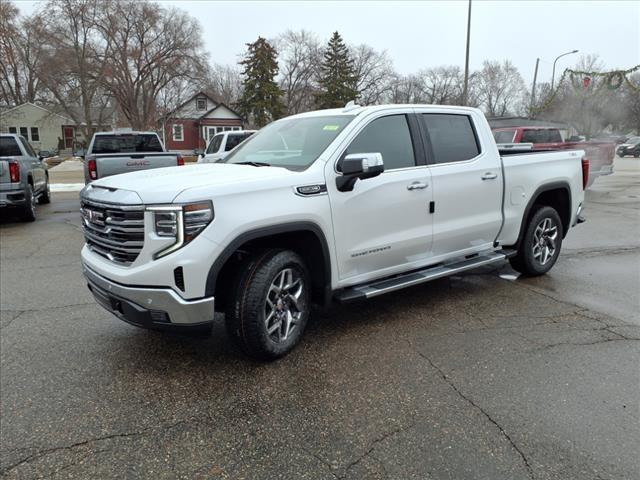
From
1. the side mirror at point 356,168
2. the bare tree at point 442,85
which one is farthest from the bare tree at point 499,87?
the side mirror at point 356,168

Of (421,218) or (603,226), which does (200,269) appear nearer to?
(421,218)

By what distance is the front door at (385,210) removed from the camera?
3.94 m

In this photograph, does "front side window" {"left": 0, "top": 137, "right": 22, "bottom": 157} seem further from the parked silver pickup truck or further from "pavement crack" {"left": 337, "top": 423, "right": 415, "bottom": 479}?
"pavement crack" {"left": 337, "top": 423, "right": 415, "bottom": 479}

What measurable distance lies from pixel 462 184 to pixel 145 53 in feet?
152

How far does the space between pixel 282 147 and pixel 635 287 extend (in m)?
4.34

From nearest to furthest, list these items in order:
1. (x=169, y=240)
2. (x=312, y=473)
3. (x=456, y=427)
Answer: (x=312, y=473)
(x=456, y=427)
(x=169, y=240)

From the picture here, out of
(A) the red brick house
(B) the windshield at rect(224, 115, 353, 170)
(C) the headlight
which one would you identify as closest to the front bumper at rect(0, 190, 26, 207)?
(B) the windshield at rect(224, 115, 353, 170)

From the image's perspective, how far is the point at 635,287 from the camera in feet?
18.6

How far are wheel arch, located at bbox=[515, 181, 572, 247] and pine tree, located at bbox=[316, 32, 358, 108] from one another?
4469 cm

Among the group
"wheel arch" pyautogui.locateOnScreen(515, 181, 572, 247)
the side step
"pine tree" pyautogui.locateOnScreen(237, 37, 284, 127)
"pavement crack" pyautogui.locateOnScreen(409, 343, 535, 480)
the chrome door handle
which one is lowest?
"pavement crack" pyautogui.locateOnScreen(409, 343, 535, 480)

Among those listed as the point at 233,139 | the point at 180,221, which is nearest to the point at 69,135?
the point at 233,139

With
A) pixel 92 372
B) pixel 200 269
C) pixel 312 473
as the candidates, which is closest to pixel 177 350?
pixel 92 372

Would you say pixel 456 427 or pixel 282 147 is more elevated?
pixel 282 147

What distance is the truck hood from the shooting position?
3197mm
